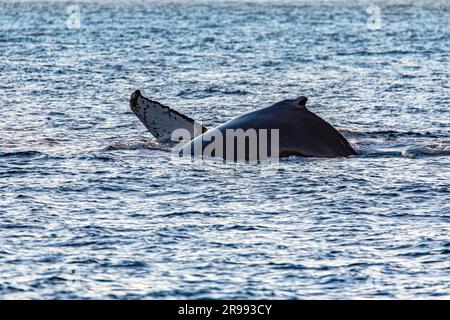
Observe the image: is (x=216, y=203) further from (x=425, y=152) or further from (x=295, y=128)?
(x=425, y=152)

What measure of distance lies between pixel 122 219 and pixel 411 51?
41.5 meters

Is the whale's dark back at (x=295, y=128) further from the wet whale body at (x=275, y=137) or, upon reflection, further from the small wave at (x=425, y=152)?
the small wave at (x=425, y=152)

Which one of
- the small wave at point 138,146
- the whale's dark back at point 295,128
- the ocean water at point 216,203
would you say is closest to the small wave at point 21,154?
the ocean water at point 216,203

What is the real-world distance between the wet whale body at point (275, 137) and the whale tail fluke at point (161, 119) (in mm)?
748

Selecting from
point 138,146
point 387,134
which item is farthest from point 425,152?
point 138,146

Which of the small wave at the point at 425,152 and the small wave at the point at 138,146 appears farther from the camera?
the small wave at the point at 138,146

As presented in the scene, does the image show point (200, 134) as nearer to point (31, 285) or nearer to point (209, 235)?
point (209, 235)

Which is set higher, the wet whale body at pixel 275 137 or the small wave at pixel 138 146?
the wet whale body at pixel 275 137

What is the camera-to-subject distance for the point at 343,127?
25.3 metres

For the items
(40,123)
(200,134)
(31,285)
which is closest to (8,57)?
(40,123)

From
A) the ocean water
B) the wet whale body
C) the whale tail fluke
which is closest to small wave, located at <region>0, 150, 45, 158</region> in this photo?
the ocean water

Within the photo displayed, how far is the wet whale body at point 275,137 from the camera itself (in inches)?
762

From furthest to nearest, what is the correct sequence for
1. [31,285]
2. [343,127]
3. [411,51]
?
1. [411,51]
2. [343,127]
3. [31,285]

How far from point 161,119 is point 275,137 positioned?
2.90 m
